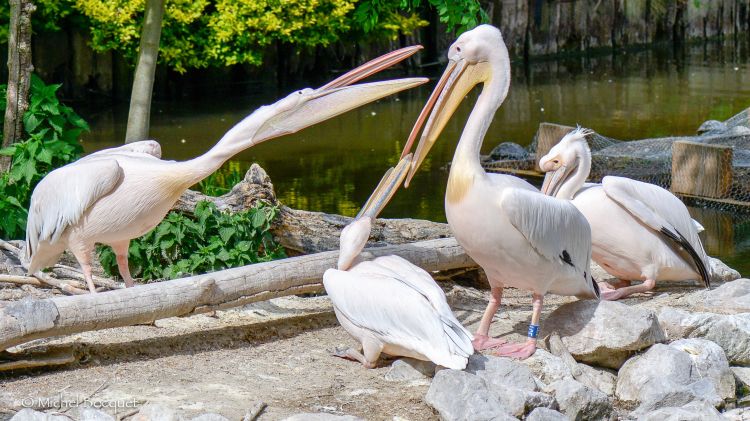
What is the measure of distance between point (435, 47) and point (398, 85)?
12.0 meters

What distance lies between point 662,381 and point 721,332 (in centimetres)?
68

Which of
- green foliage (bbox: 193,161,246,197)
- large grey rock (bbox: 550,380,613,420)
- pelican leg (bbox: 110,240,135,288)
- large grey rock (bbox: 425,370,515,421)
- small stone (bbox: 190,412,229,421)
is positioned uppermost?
pelican leg (bbox: 110,240,135,288)

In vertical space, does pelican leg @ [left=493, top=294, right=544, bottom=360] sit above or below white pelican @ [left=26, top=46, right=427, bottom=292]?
below

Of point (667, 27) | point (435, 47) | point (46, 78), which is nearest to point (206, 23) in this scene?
point (46, 78)

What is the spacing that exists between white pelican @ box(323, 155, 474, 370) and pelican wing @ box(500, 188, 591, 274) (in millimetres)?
447

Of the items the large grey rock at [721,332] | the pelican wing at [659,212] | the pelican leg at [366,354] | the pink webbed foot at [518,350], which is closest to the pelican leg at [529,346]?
the pink webbed foot at [518,350]

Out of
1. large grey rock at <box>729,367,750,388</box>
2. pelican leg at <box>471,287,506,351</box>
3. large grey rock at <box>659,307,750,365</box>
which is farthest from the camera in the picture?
large grey rock at <box>659,307,750,365</box>

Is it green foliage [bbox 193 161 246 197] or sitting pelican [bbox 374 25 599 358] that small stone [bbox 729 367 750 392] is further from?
green foliage [bbox 193 161 246 197]

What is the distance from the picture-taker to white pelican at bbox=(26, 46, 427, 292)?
4355 millimetres

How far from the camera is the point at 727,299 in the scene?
509cm

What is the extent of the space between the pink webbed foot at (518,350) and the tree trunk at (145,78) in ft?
11.1

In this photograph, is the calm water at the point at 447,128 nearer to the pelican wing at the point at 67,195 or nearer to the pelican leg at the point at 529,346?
the pelican leg at the point at 529,346

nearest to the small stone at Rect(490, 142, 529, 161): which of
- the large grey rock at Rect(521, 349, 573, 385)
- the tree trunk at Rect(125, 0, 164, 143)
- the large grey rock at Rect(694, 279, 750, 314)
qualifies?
the tree trunk at Rect(125, 0, 164, 143)

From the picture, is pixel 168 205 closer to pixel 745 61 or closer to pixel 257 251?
pixel 257 251
